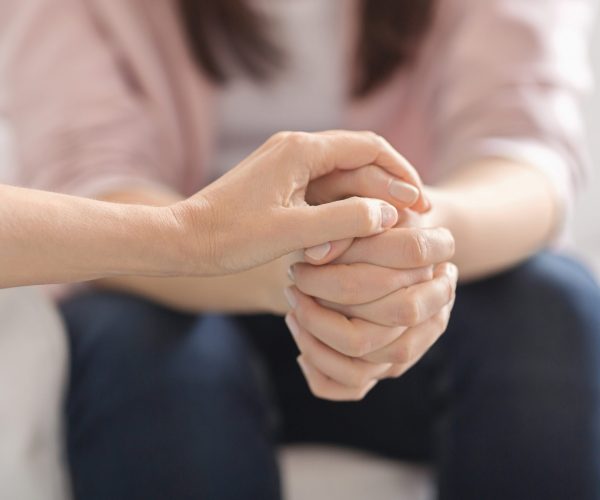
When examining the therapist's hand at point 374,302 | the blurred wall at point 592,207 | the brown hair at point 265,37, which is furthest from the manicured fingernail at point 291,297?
the blurred wall at point 592,207

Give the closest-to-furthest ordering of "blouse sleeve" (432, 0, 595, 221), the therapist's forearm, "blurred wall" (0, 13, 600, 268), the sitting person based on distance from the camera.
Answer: the therapist's forearm → the sitting person → "blouse sleeve" (432, 0, 595, 221) → "blurred wall" (0, 13, 600, 268)

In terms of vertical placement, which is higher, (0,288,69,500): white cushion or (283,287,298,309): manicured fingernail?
(283,287,298,309): manicured fingernail

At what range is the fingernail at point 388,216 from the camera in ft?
1.69

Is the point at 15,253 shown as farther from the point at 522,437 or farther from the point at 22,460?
the point at 522,437

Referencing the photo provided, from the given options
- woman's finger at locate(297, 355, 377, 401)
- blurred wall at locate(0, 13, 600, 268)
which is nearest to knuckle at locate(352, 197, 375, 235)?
woman's finger at locate(297, 355, 377, 401)

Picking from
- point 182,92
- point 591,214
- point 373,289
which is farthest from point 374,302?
point 591,214

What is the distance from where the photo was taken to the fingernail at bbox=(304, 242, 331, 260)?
51cm

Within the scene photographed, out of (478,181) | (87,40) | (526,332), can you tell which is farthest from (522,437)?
(87,40)

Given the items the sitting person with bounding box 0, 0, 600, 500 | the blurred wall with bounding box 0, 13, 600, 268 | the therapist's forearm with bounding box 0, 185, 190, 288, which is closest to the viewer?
the therapist's forearm with bounding box 0, 185, 190, 288

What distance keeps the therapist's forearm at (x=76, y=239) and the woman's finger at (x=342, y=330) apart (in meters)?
0.09

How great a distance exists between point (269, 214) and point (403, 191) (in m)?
0.10

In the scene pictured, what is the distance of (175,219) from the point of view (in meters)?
0.48

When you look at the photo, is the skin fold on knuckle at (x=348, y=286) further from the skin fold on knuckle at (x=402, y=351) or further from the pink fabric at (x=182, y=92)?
the pink fabric at (x=182, y=92)

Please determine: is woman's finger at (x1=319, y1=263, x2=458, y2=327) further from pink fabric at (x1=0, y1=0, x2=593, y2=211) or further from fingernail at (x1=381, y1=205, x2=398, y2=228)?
pink fabric at (x1=0, y1=0, x2=593, y2=211)
